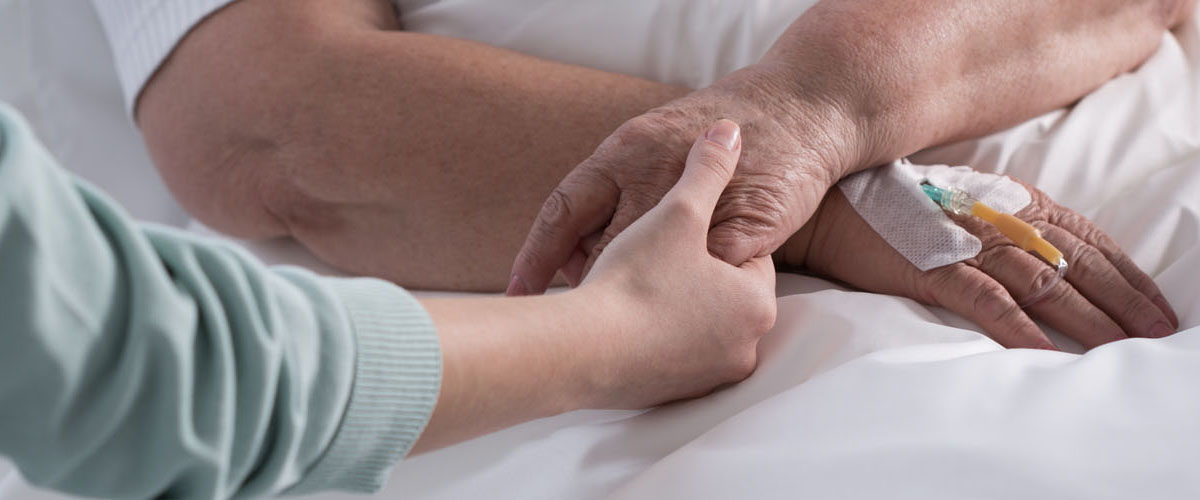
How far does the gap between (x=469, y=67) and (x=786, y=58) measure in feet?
1.36

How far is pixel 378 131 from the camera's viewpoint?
1205 millimetres

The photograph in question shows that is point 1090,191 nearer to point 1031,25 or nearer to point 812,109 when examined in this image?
point 1031,25

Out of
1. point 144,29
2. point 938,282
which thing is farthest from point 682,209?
point 144,29

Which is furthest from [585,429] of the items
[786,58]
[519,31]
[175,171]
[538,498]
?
[175,171]

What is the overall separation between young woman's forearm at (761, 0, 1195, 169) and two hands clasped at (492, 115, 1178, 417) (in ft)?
0.39

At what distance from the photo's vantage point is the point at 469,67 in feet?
4.00

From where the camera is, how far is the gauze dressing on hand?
101cm

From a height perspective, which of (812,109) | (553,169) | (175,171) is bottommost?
(175,171)

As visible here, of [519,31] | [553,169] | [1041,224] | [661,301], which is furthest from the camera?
[519,31]

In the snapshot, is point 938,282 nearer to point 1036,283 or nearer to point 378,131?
point 1036,283

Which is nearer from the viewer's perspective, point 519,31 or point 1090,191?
point 1090,191

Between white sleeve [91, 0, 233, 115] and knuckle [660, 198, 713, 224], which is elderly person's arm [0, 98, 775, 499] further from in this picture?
white sleeve [91, 0, 233, 115]

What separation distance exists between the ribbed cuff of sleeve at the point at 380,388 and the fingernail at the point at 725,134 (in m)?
0.42

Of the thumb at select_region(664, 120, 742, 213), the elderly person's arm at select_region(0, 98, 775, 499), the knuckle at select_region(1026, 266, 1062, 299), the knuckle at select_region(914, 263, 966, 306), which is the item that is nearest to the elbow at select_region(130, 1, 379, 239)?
the thumb at select_region(664, 120, 742, 213)
